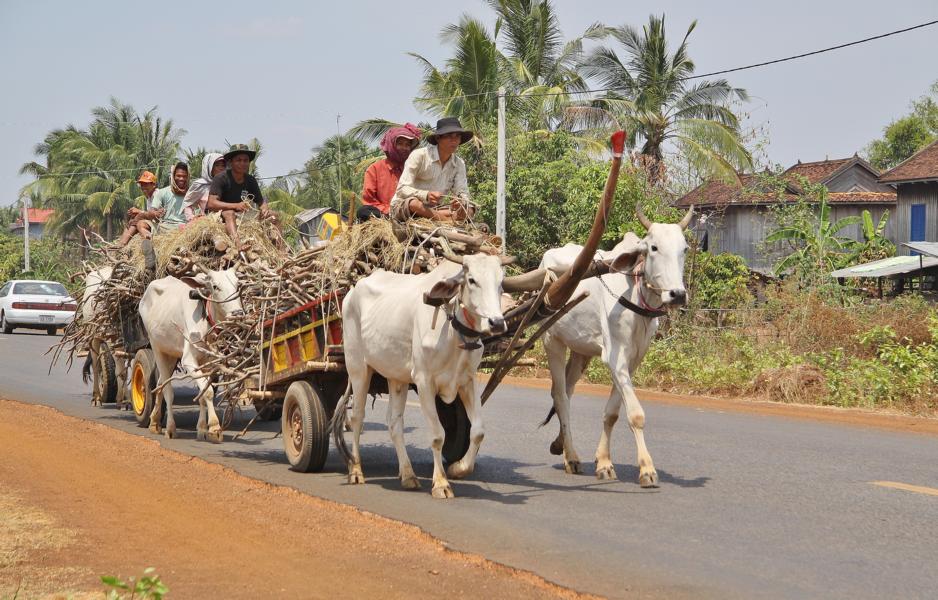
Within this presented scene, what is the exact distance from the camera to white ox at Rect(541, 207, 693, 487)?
8141 mm

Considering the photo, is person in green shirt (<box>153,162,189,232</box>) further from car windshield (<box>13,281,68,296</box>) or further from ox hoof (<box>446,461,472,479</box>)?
car windshield (<box>13,281,68,296</box>)

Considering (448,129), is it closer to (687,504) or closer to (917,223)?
(687,504)

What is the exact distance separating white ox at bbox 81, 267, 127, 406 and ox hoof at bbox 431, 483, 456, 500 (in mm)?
7222

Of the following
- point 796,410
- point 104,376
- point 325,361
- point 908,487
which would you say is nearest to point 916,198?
point 796,410

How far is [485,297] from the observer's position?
7336 mm

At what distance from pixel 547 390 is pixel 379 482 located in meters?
7.86

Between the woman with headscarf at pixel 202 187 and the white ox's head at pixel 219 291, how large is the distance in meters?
1.83

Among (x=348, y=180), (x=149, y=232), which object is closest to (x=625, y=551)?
(x=149, y=232)

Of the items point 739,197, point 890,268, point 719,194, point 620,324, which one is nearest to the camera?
point 620,324

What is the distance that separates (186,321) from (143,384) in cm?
183

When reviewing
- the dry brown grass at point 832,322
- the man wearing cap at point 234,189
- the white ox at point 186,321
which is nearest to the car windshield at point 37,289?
the white ox at point 186,321

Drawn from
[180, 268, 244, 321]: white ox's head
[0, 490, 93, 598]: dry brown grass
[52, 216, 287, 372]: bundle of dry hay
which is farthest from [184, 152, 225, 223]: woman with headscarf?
[0, 490, 93, 598]: dry brown grass

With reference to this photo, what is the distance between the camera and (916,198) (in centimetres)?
3531

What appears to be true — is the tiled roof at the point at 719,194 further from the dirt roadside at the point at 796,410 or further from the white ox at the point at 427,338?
the white ox at the point at 427,338
